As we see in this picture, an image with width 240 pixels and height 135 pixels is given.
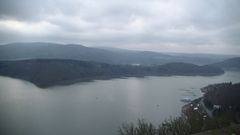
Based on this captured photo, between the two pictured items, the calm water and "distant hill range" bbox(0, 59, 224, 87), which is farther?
"distant hill range" bbox(0, 59, 224, 87)

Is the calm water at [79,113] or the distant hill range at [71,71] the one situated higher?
the distant hill range at [71,71]

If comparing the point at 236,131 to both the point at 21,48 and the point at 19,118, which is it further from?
the point at 21,48

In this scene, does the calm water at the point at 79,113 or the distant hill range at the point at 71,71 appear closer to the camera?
the calm water at the point at 79,113

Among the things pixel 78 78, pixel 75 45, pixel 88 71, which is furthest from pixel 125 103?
pixel 75 45

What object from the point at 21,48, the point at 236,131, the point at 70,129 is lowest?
the point at 70,129

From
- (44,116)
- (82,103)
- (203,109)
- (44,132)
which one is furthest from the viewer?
(82,103)

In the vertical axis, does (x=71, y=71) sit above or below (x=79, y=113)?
above

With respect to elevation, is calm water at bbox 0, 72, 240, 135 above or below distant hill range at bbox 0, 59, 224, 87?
below

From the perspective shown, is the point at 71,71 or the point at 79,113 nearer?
the point at 79,113
